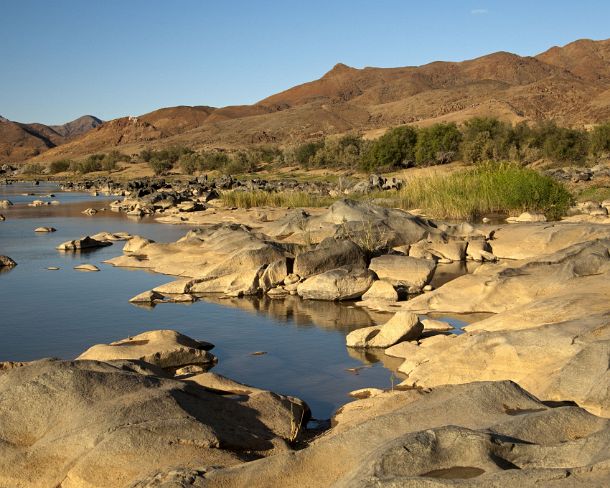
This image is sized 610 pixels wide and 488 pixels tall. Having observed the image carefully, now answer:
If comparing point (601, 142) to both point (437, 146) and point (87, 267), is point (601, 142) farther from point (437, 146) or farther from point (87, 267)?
point (87, 267)

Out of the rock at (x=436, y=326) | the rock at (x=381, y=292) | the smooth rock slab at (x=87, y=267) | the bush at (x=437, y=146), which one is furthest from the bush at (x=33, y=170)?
the rock at (x=436, y=326)

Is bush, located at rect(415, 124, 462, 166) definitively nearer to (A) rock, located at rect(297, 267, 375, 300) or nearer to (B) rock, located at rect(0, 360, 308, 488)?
(A) rock, located at rect(297, 267, 375, 300)

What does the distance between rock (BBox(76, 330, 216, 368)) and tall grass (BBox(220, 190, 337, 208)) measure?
19820 mm

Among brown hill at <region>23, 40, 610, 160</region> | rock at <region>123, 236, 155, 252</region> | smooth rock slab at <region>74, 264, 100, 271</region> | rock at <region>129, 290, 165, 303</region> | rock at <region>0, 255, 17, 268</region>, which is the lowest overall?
rock at <region>129, 290, 165, 303</region>

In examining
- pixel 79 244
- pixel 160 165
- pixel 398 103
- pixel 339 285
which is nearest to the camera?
pixel 339 285

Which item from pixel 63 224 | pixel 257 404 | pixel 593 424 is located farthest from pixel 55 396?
pixel 63 224

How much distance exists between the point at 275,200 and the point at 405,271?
56.1 ft

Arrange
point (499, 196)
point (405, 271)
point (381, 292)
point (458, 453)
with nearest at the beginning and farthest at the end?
point (458, 453) → point (381, 292) → point (405, 271) → point (499, 196)

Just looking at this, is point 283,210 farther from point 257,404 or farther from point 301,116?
point 301,116

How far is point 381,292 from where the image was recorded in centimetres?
1285

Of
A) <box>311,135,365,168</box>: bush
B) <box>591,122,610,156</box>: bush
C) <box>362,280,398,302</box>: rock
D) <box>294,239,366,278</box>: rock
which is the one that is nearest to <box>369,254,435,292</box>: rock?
<box>294,239,366,278</box>: rock

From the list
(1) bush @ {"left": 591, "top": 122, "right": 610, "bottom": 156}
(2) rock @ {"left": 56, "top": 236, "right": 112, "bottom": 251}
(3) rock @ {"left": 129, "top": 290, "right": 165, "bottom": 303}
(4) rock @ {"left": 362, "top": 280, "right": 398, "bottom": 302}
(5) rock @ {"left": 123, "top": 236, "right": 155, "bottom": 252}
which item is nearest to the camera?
(4) rock @ {"left": 362, "top": 280, "right": 398, "bottom": 302}

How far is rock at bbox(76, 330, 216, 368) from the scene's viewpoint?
8836 millimetres

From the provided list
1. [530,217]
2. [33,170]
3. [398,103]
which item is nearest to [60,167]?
[33,170]
